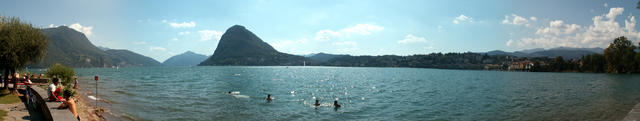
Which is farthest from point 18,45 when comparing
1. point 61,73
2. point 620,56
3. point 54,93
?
point 620,56

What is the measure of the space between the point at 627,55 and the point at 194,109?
572 ft

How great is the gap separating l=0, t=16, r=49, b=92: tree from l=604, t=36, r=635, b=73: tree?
182 meters

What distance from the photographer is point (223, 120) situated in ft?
67.4

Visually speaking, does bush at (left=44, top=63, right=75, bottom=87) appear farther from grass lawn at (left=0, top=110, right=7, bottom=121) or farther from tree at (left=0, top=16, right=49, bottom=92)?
grass lawn at (left=0, top=110, right=7, bottom=121)

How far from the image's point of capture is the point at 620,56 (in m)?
133

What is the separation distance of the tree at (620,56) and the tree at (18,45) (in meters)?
182

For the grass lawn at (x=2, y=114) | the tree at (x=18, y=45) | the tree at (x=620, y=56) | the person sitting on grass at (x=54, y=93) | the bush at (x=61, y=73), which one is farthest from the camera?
the tree at (x=620, y=56)

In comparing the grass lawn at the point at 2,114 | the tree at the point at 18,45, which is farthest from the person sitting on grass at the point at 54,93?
the tree at the point at 18,45

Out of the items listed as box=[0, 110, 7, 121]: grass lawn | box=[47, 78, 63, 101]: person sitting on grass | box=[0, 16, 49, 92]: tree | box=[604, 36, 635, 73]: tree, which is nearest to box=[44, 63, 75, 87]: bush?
box=[0, 16, 49, 92]: tree

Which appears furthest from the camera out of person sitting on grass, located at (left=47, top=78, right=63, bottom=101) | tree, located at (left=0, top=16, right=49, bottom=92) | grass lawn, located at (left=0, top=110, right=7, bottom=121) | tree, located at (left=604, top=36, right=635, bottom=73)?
tree, located at (left=604, top=36, right=635, bottom=73)

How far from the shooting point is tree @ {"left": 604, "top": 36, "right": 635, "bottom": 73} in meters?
129

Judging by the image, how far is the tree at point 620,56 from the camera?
424 ft

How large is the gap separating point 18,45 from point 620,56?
616 feet

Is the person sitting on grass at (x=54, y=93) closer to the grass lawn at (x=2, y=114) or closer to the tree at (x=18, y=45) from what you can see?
the grass lawn at (x=2, y=114)
